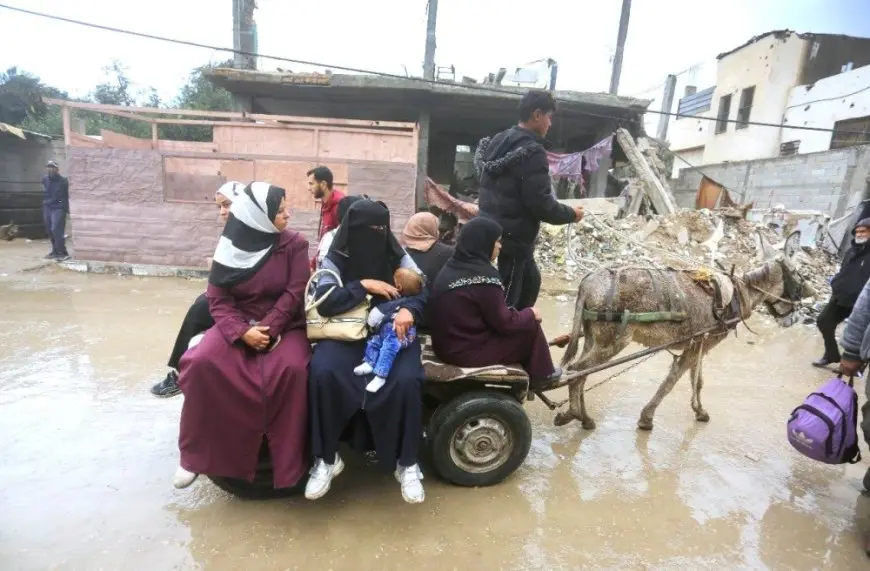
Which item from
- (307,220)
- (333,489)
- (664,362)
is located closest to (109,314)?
(307,220)

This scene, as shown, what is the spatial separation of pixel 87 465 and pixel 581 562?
10.1ft

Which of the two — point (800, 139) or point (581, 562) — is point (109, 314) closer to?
point (581, 562)

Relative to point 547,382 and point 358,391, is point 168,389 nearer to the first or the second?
point 358,391

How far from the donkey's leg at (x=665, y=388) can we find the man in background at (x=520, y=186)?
4.95 feet

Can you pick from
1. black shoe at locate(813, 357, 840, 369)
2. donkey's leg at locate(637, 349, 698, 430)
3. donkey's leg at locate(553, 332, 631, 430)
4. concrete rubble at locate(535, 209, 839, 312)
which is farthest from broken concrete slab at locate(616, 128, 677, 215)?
donkey's leg at locate(553, 332, 631, 430)

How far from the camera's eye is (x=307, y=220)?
29.9 feet

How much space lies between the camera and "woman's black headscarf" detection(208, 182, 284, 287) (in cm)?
264

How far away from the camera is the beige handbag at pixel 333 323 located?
265cm

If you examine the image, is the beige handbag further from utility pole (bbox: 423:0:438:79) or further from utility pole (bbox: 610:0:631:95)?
utility pole (bbox: 610:0:631:95)

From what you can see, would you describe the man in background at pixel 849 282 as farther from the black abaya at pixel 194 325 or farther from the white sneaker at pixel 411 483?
the black abaya at pixel 194 325

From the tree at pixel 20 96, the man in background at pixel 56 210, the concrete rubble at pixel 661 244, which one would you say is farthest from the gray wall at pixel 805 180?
the tree at pixel 20 96

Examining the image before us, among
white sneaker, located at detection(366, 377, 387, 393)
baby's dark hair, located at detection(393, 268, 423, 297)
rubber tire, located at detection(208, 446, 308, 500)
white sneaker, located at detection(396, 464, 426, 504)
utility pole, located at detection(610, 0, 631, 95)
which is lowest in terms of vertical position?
rubber tire, located at detection(208, 446, 308, 500)

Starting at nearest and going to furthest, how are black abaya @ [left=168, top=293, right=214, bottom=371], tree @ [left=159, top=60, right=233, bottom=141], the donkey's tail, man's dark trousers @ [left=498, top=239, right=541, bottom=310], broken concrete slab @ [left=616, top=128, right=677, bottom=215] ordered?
black abaya @ [left=168, top=293, right=214, bottom=371]
man's dark trousers @ [left=498, top=239, right=541, bottom=310]
the donkey's tail
broken concrete slab @ [left=616, top=128, right=677, bottom=215]
tree @ [left=159, top=60, right=233, bottom=141]

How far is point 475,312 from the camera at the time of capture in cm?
292
